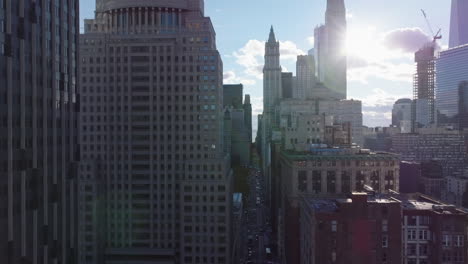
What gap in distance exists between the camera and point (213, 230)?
125500 millimetres

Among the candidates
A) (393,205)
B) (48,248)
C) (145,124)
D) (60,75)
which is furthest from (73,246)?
(145,124)

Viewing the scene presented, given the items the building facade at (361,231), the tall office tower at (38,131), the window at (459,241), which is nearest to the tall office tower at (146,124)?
the building facade at (361,231)

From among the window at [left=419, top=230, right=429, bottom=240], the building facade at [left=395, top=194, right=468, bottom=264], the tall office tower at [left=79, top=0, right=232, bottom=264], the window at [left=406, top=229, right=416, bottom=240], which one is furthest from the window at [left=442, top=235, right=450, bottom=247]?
the tall office tower at [left=79, top=0, right=232, bottom=264]

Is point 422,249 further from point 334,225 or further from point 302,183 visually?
point 302,183

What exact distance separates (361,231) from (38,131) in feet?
184

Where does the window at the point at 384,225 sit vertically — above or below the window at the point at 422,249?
above

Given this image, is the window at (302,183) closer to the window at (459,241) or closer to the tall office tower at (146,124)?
the tall office tower at (146,124)

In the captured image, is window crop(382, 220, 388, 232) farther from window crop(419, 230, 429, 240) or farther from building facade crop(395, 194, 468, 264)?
window crop(419, 230, 429, 240)

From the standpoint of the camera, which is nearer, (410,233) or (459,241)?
(459,241)

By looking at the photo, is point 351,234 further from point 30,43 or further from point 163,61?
point 163,61

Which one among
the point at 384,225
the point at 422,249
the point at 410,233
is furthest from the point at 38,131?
the point at 422,249

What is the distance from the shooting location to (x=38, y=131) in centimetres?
5950

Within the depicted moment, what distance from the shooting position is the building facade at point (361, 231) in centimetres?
7625

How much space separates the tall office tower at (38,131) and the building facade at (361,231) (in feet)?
146
